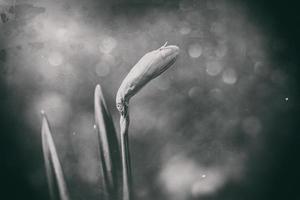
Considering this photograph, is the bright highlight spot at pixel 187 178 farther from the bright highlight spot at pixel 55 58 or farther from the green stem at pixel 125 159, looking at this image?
the bright highlight spot at pixel 55 58

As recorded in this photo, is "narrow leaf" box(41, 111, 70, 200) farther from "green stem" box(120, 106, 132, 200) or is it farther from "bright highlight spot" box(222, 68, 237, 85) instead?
"bright highlight spot" box(222, 68, 237, 85)

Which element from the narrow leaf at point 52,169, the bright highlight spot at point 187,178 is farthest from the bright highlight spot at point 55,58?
the bright highlight spot at point 187,178

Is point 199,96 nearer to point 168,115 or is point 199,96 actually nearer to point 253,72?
point 168,115

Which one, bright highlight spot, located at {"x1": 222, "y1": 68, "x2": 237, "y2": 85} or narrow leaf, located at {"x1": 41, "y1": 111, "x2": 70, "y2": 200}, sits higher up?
bright highlight spot, located at {"x1": 222, "y1": 68, "x2": 237, "y2": 85}

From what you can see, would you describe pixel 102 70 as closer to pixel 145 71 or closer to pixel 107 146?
pixel 145 71

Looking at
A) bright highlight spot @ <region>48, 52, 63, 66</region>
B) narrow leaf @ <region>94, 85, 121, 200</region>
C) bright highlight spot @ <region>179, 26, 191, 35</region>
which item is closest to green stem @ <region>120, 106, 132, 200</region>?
narrow leaf @ <region>94, 85, 121, 200</region>

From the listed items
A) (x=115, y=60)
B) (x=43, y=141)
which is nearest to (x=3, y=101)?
(x=43, y=141)
